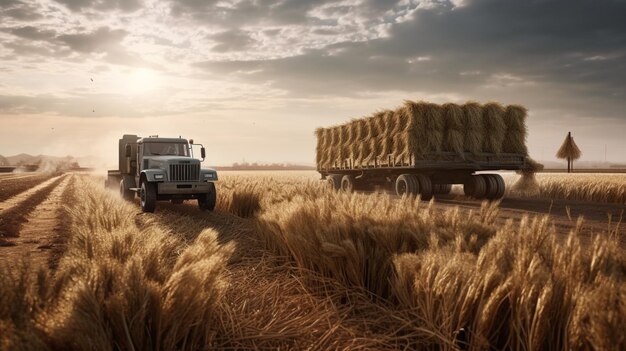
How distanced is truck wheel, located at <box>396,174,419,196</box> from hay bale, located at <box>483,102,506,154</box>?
9.49 ft

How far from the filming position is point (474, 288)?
2.29 meters

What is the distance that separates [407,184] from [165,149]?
25.5 feet

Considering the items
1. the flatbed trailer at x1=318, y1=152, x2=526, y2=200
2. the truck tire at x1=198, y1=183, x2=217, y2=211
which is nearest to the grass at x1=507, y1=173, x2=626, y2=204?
the flatbed trailer at x1=318, y1=152, x2=526, y2=200

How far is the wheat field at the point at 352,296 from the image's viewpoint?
6.19 ft

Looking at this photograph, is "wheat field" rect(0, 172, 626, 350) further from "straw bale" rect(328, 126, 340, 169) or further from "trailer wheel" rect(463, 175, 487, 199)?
"straw bale" rect(328, 126, 340, 169)

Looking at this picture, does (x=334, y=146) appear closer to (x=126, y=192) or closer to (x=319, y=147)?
(x=319, y=147)

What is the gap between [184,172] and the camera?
1230cm

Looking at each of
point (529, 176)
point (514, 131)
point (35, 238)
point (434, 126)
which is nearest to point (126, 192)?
point (35, 238)

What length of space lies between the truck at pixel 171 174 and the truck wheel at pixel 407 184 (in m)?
6.14

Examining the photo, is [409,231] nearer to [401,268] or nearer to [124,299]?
[401,268]

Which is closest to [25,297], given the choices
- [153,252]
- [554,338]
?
[153,252]

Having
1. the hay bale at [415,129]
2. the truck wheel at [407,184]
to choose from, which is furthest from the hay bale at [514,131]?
the truck wheel at [407,184]

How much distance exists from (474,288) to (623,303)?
67cm

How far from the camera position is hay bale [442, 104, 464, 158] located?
1440 cm
